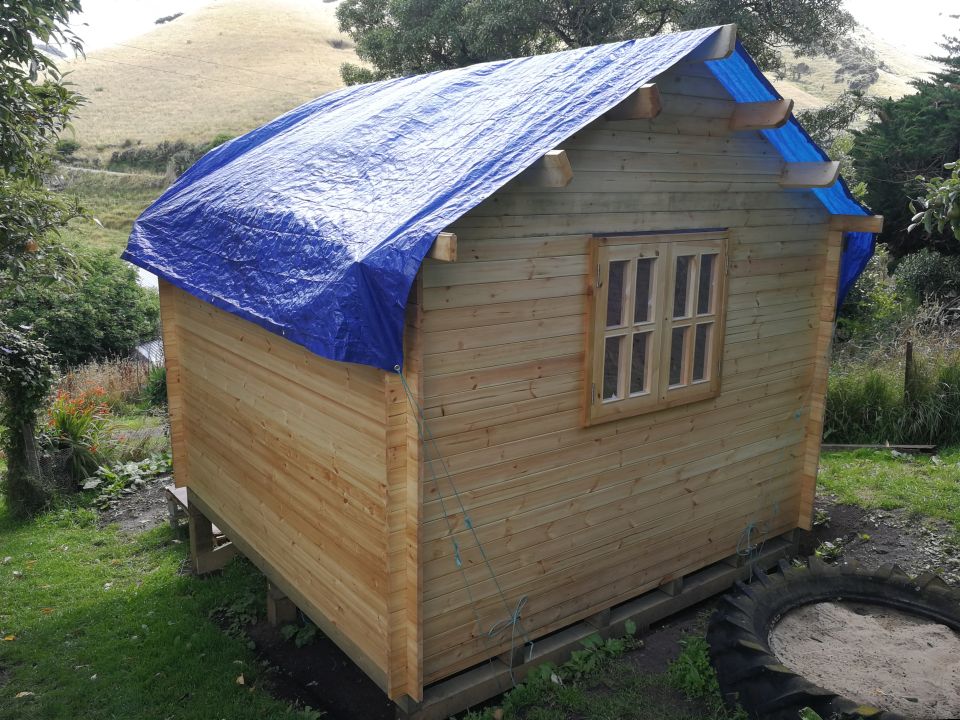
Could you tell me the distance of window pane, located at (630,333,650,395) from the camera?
511 cm

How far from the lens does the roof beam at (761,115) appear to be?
191 inches

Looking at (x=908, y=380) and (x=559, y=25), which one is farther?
(x=559, y=25)

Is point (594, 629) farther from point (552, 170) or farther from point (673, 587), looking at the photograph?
point (552, 170)

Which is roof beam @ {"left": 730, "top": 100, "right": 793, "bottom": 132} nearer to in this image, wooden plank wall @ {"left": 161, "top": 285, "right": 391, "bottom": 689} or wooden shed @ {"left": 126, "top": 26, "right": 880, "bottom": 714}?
wooden shed @ {"left": 126, "top": 26, "right": 880, "bottom": 714}

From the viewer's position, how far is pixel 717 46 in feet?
14.2

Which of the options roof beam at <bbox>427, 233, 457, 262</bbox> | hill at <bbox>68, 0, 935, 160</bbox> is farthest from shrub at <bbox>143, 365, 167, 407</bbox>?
hill at <bbox>68, 0, 935, 160</bbox>

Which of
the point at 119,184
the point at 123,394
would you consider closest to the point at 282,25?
the point at 119,184

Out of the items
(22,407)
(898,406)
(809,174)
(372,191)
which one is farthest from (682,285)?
(22,407)

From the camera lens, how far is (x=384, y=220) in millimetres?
4066

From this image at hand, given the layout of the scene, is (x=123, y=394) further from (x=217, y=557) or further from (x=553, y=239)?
(x=553, y=239)

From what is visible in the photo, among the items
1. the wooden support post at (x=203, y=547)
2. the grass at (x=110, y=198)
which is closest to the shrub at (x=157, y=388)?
the wooden support post at (x=203, y=547)

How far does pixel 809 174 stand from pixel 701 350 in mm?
1481

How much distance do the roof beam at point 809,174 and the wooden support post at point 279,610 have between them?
4916 mm

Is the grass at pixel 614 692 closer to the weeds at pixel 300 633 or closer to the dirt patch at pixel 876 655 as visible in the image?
the dirt patch at pixel 876 655
